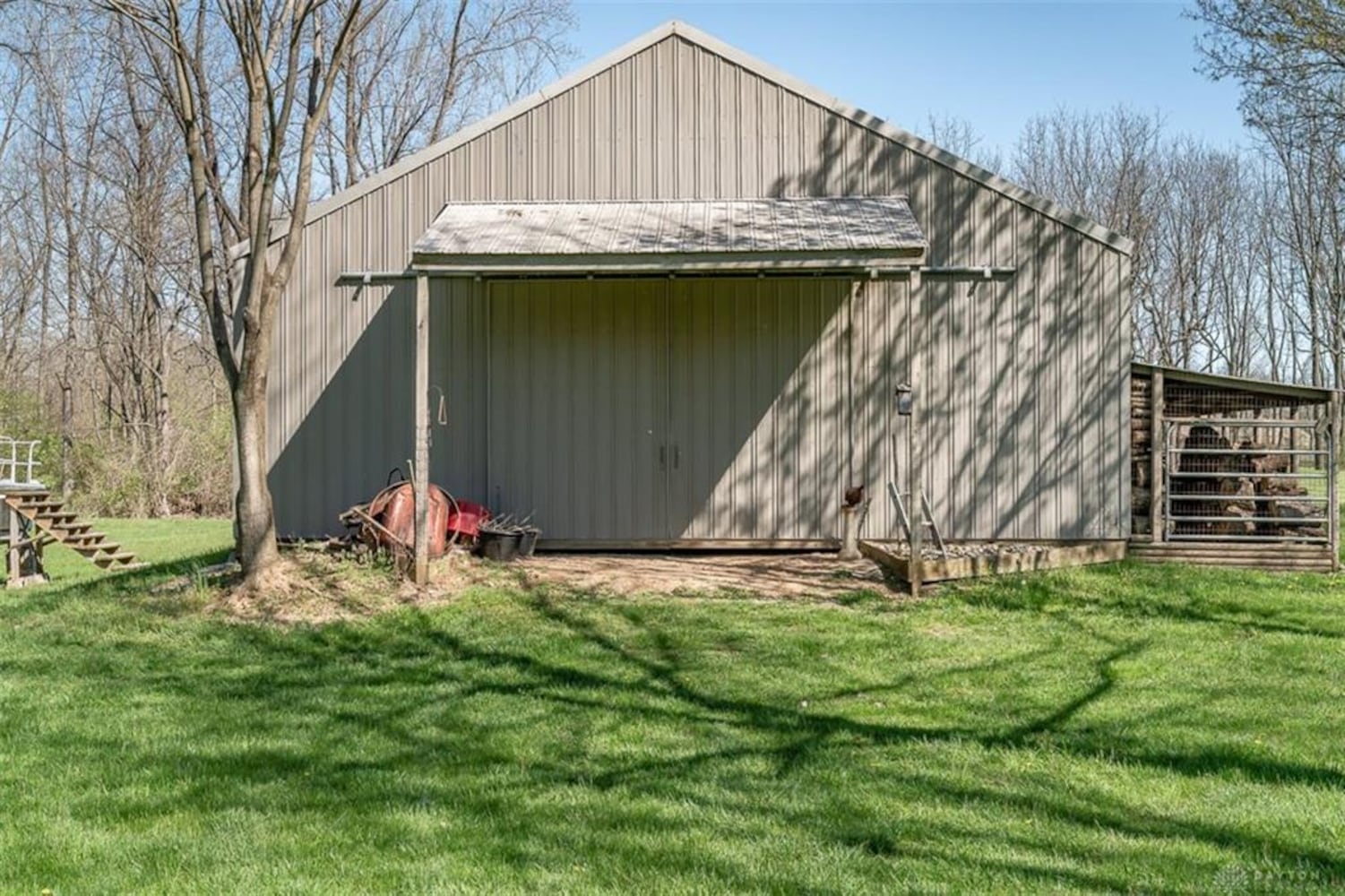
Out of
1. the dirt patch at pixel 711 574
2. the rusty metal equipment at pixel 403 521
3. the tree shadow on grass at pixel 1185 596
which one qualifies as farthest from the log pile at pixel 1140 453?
the rusty metal equipment at pixel 403 521

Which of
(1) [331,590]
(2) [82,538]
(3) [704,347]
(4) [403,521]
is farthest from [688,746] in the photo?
(2) [82,538]

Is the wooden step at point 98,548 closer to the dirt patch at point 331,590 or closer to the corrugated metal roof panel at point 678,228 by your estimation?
the dirt patch at point 331,590

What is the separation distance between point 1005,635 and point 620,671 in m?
2.76

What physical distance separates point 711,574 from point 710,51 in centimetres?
528

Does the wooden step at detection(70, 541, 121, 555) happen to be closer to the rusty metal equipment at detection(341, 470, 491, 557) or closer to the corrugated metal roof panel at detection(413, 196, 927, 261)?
the rusty metal equipment at detection(341, 470, 491, 557)

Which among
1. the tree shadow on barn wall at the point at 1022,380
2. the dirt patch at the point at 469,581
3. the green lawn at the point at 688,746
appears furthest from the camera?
the tree shadow on barn wall at the point at 1022,380

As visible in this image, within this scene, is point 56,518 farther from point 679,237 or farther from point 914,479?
point 914,479

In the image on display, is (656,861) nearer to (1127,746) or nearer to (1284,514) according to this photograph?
(1127,746)

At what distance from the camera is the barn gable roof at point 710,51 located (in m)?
10.3

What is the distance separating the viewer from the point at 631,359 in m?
10.5

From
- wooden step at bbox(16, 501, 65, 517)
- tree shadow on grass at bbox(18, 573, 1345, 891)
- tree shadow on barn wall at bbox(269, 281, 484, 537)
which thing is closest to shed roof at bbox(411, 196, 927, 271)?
tree shadow on barn wall at bbox(269, 281, 484, 537)

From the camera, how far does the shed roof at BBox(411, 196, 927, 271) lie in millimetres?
8531

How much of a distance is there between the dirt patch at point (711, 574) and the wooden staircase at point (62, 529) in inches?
332

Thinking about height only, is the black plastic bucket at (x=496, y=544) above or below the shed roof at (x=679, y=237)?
below
